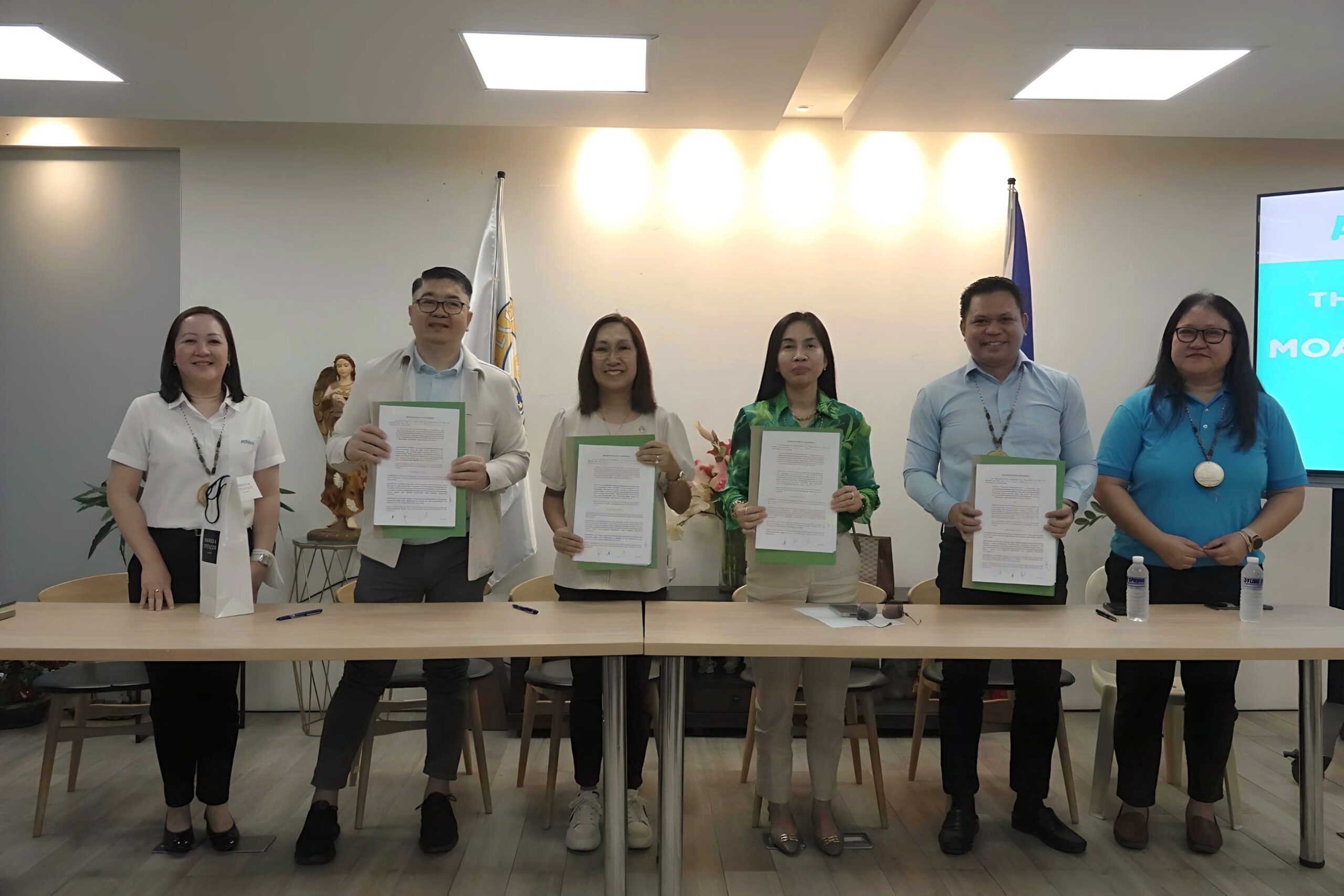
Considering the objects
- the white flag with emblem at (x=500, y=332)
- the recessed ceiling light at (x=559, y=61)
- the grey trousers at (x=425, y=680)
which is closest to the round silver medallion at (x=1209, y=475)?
the grey trousers at (x=425, y=680)

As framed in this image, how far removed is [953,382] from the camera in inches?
120

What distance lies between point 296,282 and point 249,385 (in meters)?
0.57

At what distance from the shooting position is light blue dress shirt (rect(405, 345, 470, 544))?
9.62 feet

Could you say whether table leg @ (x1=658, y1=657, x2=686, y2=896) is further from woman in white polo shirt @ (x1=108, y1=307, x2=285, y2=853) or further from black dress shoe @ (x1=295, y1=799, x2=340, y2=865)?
woman in white polo shirt @ (x1=108, y1=307, x2=285, y2=853)

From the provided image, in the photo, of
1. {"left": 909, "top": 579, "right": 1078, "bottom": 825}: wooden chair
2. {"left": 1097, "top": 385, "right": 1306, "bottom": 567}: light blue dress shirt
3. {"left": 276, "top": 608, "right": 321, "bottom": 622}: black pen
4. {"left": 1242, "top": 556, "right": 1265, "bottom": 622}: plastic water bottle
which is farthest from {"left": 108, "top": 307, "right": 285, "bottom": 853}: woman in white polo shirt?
{"left": 1242, "top": 556, "right": 1265, "bottom": 622}: plastic water bottle

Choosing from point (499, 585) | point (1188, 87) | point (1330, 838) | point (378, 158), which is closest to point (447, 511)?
point (499, 585)

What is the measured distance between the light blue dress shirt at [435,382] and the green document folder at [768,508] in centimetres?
96

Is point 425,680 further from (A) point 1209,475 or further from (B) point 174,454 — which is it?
(A) point 1209,475

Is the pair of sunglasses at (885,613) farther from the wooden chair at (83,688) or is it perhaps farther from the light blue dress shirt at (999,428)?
the wooden chair at (83,688)

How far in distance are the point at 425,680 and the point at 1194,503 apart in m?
2.59

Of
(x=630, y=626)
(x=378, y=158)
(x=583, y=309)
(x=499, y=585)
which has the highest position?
(x=378, y=158)

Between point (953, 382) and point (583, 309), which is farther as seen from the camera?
point (583, 309)

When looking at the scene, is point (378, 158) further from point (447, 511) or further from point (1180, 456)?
point (1180, 456)

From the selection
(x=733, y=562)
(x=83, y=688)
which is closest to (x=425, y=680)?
(x=83, y=688)
